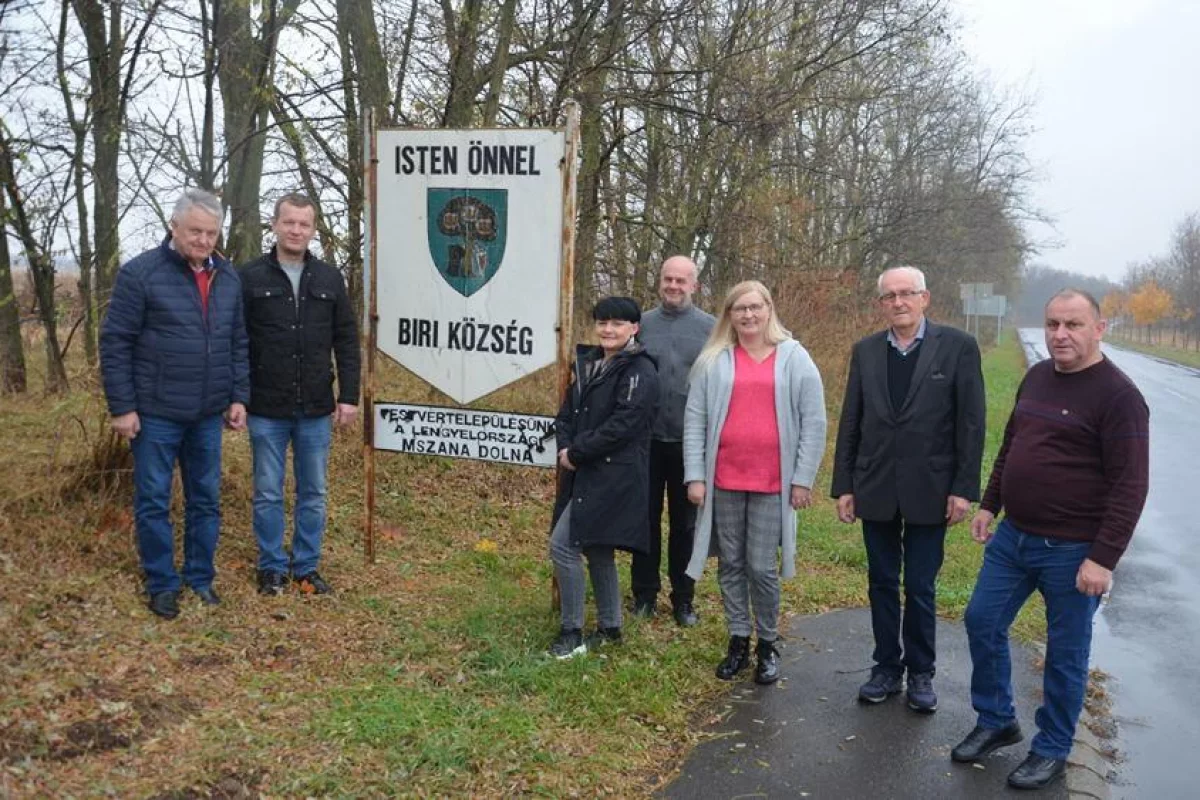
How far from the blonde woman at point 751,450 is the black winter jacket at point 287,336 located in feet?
6.90

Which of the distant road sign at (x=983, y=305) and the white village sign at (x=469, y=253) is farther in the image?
the distant road sign at (x=983, y=305)

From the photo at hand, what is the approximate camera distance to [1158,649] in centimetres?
616

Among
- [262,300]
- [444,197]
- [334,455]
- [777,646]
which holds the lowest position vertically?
[777,646]

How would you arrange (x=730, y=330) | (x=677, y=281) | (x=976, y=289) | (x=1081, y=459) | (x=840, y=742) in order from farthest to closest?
(x=976, y=289) → (x=677, y=281) → (x=730, y=330) → (x=840, y=742) → (x=1081, y=459)

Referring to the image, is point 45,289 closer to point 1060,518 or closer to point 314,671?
point 314,671

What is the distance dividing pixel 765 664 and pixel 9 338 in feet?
21.9

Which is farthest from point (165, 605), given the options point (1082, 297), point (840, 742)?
point (1082, 297)

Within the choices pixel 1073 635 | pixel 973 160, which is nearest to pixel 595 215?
pixel 1073 635

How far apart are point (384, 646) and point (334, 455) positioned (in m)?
3.62

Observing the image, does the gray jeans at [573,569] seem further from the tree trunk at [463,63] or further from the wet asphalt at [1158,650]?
the tree trunk at [463,63]

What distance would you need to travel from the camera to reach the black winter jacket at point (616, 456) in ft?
15.5

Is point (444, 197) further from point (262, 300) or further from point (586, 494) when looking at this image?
point (586, 494)

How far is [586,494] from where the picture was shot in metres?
4.78

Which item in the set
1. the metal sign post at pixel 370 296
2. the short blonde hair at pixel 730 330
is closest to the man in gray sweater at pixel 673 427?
the short blonde hair at pixel 730 330
